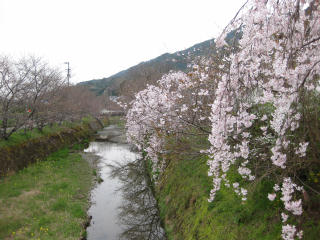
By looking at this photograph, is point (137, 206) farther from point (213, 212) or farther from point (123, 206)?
point (213, 212)

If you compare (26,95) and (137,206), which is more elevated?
(26,95)

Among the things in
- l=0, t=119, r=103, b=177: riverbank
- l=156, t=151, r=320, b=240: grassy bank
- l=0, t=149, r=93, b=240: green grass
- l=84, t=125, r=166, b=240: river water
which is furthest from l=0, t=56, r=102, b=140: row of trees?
l=156, t=151, r=320, b=240: grassy bank

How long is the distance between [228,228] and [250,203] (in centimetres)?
60

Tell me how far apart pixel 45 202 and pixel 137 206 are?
322 centimetres

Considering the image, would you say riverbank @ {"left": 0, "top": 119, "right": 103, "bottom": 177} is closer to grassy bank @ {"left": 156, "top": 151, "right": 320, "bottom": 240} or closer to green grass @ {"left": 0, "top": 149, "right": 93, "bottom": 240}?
green grass @ {"left": 0, "top": 149, "right": 93, "bottom": 240}

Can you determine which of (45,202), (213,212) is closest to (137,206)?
(45,202)

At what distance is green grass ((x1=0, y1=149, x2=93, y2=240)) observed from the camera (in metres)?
6.83

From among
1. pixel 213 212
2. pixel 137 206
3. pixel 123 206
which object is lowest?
pixel 137 206

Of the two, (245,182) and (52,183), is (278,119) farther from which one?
(52,183)

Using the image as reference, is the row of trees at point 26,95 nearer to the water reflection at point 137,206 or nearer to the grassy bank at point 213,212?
the water reflection at point 137,206

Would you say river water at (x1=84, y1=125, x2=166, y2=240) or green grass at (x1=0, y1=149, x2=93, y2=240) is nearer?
green grass at (x1=0, y1=149, x2=93, y2=240)

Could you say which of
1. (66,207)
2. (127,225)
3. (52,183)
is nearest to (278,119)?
(127,225)

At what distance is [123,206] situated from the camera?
9234mm

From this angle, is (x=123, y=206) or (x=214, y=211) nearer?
(x=214, y=211)
